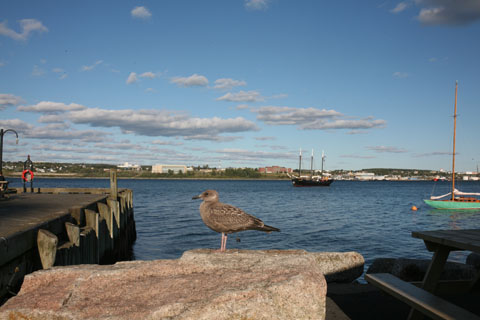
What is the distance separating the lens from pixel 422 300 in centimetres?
396

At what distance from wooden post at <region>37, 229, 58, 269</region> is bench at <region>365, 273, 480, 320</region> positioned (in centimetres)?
550

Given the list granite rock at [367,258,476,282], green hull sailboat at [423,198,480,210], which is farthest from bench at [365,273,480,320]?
green hull sailboat at [423,198,480,210]

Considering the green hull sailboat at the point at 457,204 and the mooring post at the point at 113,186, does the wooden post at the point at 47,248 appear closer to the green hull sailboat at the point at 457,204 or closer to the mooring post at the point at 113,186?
the mooring post at the point at 113,186

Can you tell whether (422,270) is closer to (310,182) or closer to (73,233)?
(73,233)

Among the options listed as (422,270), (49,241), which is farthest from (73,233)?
(422,270)

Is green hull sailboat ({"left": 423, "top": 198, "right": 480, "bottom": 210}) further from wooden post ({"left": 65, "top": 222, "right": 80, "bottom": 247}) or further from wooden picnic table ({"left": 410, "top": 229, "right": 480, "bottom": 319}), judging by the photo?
wooden post ({"left": 65, "top": 222, "right": 80, "bottom": 247})

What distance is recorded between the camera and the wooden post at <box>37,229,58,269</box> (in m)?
6.84

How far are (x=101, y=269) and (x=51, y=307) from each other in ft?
2.46

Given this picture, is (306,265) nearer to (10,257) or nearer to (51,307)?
(51,307)

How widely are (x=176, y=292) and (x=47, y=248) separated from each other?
15.2 feet

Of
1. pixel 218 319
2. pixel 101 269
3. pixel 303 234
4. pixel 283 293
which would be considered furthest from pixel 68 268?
pixel 303 234

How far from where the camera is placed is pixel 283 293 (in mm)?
3209

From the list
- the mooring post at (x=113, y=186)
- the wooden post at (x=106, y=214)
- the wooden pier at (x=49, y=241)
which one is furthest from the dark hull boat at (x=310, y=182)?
the wooden pier at (x=49, y=241)

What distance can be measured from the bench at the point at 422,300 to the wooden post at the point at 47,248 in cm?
550
